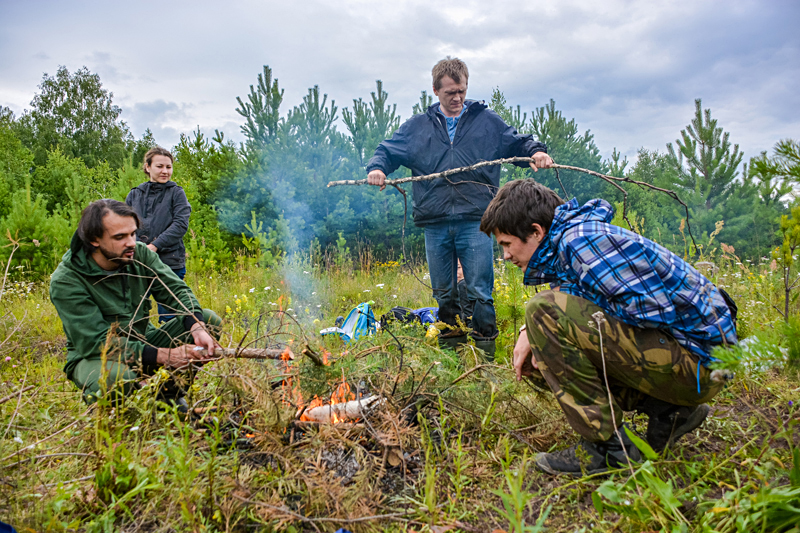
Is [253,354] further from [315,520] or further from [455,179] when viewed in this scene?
[455,179]

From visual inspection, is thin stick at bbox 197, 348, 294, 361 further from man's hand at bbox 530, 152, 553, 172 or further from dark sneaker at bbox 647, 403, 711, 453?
man's hand at bbox 530, 152, 553, 172

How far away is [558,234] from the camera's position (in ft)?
6.63

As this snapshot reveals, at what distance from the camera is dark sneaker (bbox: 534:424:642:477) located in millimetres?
1913

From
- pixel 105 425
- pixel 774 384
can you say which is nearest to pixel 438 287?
pixel 774 384

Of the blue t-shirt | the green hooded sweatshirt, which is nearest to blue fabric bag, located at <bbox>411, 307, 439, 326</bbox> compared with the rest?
the blue t-shirt

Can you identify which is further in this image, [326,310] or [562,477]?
[326,310]

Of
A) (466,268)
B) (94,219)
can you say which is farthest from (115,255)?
(466,268)

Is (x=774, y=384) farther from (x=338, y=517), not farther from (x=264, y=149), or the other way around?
(x=264, y=149)

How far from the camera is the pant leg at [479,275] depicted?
3.66 m

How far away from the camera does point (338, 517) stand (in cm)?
168

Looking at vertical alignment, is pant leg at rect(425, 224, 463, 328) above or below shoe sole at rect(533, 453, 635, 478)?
above

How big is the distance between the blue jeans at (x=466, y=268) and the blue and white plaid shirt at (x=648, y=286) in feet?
5.45

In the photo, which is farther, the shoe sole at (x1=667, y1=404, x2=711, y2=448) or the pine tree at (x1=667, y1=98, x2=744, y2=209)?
the pine tree at (x1=667, y1=98, x2=744, y2=209)

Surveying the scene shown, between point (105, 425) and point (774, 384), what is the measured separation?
11.5ft
